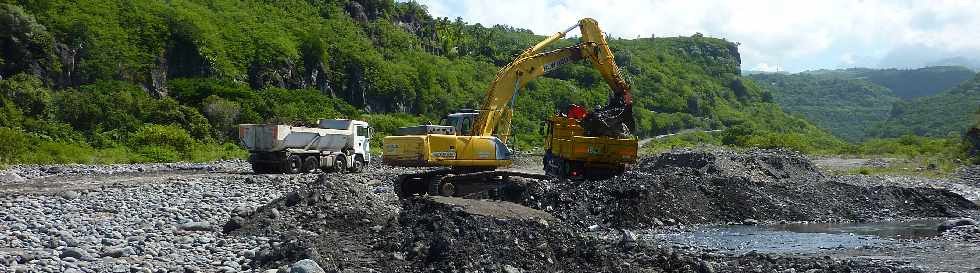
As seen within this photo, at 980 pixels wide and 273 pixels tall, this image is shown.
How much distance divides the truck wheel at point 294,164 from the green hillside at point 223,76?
148 inches

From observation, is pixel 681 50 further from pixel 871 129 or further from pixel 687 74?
pixel 871 129

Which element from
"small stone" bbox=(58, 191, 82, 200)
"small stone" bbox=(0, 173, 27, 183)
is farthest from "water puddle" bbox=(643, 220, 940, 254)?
"small stone" bbox=(0, 173, 27, 183)

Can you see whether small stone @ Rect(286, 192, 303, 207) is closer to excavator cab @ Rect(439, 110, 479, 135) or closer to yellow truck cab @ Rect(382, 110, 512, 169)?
yellow truck cab @ Rect(382, 110, 512, 169)

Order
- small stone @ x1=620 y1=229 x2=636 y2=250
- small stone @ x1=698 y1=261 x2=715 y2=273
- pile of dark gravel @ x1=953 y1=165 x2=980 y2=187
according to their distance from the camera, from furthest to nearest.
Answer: pile of dark gravel @ x1=953 y1=165 x2=980 y2=187
small stone @ x1=620 y1=229 x2=636 y2=250
small stone @ x1=698 y1=261 x2=715 y2=273

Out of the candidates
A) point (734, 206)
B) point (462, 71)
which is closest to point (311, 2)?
point (462, 71)

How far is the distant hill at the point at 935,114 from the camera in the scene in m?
130

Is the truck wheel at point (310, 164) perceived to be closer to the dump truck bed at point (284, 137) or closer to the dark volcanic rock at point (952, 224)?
the dump truck bed at point (284, 137)

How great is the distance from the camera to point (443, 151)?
19.6 meters

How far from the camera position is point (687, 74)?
124625 millimetres

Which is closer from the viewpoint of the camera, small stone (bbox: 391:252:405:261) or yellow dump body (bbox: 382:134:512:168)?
small stone (bbox: 391:252:405:261)

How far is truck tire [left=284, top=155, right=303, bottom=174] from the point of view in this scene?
85.2ft

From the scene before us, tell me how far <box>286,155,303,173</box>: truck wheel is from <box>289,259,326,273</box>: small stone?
16.2 metres

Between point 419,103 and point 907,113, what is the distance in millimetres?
117100

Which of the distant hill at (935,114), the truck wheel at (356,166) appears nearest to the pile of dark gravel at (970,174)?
the truck wheel at (356,166)
